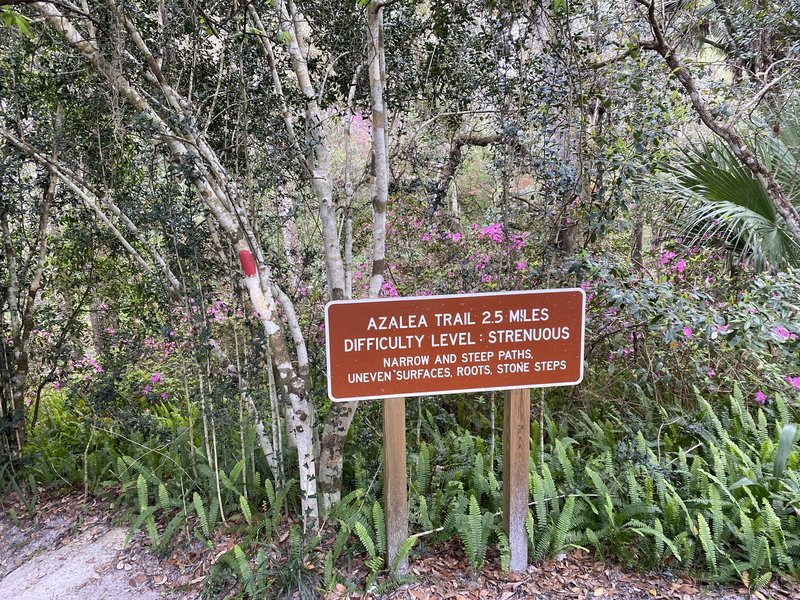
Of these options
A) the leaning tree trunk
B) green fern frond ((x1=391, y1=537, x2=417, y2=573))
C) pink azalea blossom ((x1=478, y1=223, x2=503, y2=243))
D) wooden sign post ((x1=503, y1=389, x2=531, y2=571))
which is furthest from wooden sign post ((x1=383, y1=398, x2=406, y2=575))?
the leaning tree trunk

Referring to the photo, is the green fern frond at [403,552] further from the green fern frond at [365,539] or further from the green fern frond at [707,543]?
the green fern frond at [707,543]

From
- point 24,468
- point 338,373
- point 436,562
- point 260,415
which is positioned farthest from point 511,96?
point 24,468

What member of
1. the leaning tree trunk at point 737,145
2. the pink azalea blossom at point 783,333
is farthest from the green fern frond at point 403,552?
the leaning tree trunk at point 737,145

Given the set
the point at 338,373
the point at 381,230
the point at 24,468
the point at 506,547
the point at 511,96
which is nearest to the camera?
the point at 338,373

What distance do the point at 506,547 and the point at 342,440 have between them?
3.69 ft

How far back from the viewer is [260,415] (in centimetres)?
343

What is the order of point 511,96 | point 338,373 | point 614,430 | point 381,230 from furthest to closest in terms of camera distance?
point 614,430 → point 511,96 → point 381,230 → point 338,373

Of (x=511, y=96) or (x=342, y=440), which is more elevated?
(x=511, y=96)

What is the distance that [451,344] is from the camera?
2482 mm

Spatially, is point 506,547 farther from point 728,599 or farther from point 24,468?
point 24,468

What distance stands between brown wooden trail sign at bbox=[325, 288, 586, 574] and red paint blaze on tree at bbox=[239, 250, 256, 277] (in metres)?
0.67

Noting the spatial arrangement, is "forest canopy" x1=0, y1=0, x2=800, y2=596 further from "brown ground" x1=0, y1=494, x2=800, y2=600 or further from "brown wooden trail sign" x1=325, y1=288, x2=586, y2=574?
"brown wooden trail sign" x1=325, y1=288, x2=586, y2=574

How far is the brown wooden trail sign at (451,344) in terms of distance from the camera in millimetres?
2420

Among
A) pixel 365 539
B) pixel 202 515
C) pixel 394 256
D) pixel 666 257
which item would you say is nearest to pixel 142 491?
pixel 202 515
